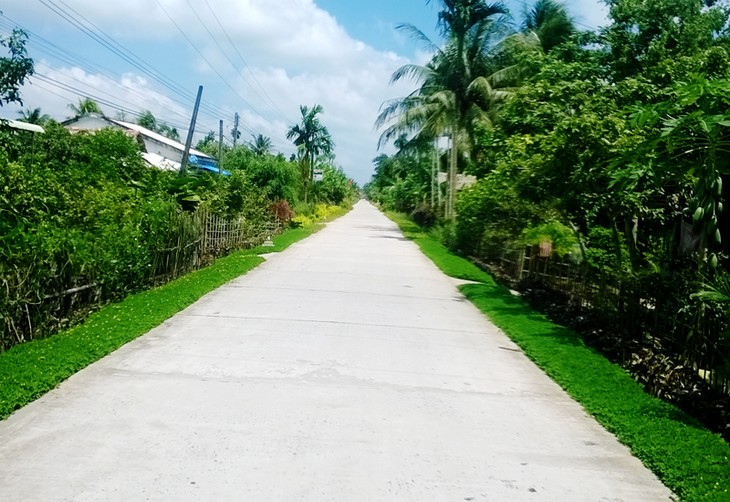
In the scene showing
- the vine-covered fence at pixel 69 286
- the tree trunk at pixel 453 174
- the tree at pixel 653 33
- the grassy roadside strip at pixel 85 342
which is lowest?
the grassy roadside strip at pixel 85 342

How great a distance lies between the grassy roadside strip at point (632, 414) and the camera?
4785 millimetres

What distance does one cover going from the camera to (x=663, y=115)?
24.2ft

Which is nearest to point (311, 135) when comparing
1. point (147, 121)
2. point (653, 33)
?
point (147, 121)

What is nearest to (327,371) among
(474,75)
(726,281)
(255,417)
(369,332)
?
(255,417)

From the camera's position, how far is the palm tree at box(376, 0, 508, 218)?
3031cm

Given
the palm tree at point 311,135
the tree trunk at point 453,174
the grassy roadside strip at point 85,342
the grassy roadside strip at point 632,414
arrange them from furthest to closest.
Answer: the palm tree at point 311,135 < the tree trunk at point 453,174 < the grassy roadside strip at point 85,342 < the grassy roadside strip at point 632,414

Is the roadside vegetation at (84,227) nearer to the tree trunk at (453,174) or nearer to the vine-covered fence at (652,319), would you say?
the vine-covered fence at (652,319)

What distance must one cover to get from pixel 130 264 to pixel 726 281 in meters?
8.54

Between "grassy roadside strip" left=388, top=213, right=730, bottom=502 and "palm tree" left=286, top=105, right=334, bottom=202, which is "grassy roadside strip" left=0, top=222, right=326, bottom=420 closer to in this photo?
"grassy roadside strip" left=388, top=213, right=730, bottom=502

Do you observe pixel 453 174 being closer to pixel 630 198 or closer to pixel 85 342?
pixel 630 198

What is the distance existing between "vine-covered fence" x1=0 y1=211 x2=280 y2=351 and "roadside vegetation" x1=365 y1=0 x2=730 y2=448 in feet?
21.9

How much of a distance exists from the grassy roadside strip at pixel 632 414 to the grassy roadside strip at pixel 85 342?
16.3 feet

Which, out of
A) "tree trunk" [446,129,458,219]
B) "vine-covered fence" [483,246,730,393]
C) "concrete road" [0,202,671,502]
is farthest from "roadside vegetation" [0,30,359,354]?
"tree trunk" [446,129,458,219]

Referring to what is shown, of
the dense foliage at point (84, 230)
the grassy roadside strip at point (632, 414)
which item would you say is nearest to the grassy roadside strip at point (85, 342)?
the dense foliage at point (84, 230)
